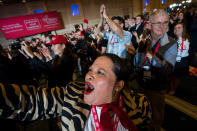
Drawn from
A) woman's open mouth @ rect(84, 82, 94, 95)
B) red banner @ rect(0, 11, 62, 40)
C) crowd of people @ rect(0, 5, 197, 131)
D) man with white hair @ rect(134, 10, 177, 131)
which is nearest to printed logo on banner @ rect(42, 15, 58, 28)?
red banner @ rect(0, 11, 62, 40)

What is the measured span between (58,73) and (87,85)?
1166mm

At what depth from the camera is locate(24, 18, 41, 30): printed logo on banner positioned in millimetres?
8725

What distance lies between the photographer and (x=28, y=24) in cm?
877

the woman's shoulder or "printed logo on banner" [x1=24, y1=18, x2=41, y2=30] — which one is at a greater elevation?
"printed logo on banner" [x1=24, y1=18, x2=41, y2=30]

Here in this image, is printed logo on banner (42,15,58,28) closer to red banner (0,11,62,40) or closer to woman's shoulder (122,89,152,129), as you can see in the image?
red banner (0,11,62,40)

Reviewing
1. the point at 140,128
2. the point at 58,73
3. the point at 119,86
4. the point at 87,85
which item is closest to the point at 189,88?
the point at 140,128

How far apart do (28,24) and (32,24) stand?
11.6 inches

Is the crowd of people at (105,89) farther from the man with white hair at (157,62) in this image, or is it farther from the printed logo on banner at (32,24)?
the printed logo on banner at (32,24)

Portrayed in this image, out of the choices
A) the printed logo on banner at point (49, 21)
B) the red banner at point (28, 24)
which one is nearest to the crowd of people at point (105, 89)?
the red banner at point (28, 24)

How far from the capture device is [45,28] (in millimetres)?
9477

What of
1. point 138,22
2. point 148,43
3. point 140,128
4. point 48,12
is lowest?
point 140,128

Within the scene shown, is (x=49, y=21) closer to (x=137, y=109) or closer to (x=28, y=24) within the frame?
(x=28, y=24)

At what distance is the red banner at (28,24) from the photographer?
8148mm

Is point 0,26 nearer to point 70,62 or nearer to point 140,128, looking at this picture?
point 70,62
